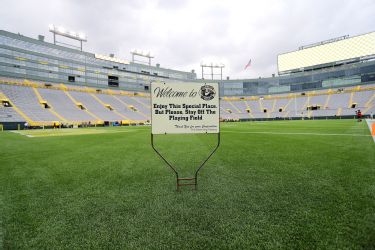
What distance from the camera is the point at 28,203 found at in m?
2.98

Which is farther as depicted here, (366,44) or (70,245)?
(366,44)

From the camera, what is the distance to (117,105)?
2056 inches

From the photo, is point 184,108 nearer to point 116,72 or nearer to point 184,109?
point 184,109

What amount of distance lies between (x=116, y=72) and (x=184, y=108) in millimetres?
63185

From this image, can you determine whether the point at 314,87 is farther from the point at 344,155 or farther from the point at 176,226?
the point at 176,226

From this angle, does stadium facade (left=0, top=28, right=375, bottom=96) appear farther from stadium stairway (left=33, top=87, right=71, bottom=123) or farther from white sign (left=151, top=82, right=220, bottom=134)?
white sign (left=151, top=82, right=220, bottom=134)

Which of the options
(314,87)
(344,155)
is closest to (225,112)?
(314,87)

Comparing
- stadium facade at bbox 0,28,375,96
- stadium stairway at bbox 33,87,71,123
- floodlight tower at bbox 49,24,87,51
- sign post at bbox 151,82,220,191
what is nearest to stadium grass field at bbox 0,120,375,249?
sign post at bbox 151,82,220,191

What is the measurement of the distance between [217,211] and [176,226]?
67 centimetres

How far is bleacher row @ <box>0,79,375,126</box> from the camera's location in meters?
36.6

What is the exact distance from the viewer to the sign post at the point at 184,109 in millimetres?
3592

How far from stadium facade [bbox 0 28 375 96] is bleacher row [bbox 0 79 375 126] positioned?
9.07 feet

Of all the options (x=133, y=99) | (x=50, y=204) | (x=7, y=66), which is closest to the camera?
(x=50, y=204)

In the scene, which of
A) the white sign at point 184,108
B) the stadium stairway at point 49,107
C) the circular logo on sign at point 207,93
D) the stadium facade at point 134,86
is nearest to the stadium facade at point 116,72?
the stadium facade at point 134,86
